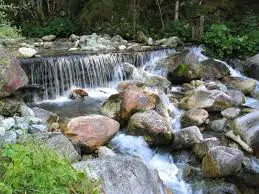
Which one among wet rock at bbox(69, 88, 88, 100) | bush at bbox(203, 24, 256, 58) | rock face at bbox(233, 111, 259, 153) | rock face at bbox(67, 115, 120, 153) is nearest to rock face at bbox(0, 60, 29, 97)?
wet rock at bbox(69, 88, 88, 100)

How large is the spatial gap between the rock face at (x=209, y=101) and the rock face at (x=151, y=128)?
1572mm

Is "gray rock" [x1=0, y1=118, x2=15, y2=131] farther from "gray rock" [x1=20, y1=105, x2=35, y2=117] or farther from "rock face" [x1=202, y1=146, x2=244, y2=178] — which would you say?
"rock face" [x1=202, y1=146, x2=244, y2=178]

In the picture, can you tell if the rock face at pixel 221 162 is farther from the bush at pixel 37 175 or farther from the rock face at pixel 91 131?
the bush at pixel 37 175

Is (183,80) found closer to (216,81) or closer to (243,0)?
(216,81)

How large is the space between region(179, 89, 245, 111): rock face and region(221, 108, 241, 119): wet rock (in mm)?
216

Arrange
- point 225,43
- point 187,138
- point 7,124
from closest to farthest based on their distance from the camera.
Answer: point 7,124, point 187,138, point 225,43

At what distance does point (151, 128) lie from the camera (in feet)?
22.0

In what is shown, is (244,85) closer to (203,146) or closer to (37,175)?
(203,146)

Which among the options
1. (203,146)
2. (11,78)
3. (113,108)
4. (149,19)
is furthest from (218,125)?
(149,19)

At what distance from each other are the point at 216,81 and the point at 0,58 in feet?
18.5

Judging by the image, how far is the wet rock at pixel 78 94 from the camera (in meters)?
9.16

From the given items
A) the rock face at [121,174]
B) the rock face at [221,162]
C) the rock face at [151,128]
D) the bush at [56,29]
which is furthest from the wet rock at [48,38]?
the rock face at [121,174]

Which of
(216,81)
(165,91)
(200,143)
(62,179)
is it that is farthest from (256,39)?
(62,179)

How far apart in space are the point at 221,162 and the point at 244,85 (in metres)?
4.55
